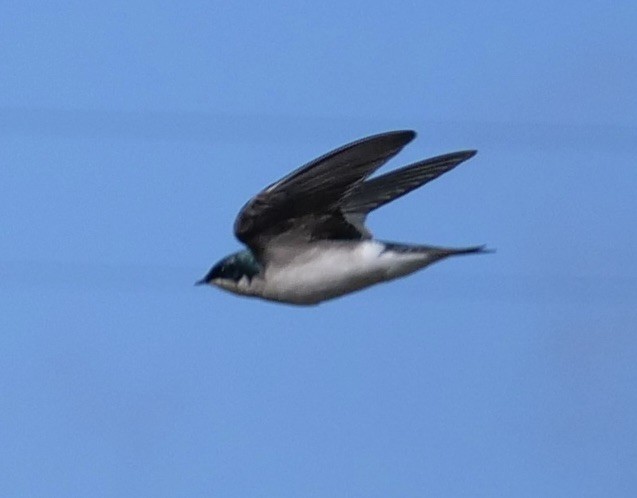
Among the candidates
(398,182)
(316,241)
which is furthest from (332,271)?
(398,182)

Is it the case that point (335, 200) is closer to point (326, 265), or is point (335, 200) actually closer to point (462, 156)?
point (326, 265)

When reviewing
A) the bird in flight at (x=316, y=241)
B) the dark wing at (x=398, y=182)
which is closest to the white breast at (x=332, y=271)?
the bird in flight at (x=316, y=241)

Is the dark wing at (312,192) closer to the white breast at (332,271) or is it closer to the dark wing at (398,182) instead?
the white breast at (332,271)

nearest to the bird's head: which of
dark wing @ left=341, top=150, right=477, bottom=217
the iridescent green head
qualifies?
the iridescent green head

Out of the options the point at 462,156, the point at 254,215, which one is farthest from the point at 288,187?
the point at 462,156

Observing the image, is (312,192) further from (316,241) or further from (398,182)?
(398,182)

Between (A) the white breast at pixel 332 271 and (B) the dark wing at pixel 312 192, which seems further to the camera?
(B) the dark wing at pixel 312 192
